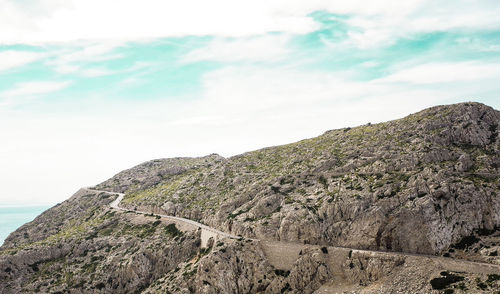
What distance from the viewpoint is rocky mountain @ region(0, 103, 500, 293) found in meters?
67.1

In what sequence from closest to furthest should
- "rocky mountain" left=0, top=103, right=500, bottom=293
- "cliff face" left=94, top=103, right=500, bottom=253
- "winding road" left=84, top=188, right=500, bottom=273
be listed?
"winding road" left=84, top=188, right=500, bottom=273 < "rocky mountain" left=0, top=103, right=500, bottom=293 < "cliff face" left=94, top=103, right=500, bottom=253

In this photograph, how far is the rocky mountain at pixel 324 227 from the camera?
67.1 meters

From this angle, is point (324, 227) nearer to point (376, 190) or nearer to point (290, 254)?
point (290, 254)

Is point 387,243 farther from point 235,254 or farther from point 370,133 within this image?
point 370,133

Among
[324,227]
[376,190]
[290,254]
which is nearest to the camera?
[290,254]

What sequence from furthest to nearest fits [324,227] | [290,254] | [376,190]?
[376,190] → [324,227] → [290,254]

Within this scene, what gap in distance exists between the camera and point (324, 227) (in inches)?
3162

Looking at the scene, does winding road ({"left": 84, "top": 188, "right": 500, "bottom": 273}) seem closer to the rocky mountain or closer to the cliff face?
the rocky mountain

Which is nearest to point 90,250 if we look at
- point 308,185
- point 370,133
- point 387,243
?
point 308,185

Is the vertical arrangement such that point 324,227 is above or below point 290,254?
above

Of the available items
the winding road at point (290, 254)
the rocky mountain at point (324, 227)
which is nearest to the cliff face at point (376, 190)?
the rocky mountain at point (324, 227)

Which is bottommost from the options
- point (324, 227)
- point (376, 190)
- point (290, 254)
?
point (290, 254)

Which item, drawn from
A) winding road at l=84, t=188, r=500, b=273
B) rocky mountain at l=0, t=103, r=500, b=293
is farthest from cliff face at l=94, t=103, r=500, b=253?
winding road at l=84, t=188, r=500, b=273

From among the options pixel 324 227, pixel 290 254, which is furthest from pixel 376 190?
pixel 290 254
